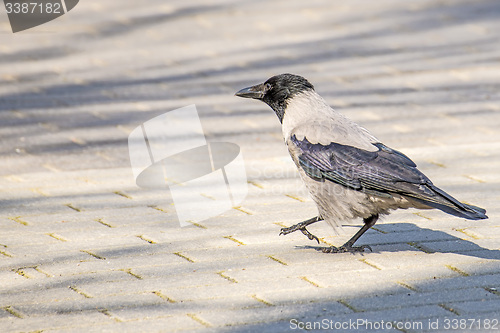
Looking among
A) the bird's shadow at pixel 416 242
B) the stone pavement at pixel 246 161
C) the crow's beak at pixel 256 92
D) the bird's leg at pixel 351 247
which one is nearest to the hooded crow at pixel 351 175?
the bird's leg at pixel 351 247

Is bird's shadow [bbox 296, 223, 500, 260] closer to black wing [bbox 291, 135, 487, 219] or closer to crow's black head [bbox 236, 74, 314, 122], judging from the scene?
black wing [bbox 291, 135, 487, 219]

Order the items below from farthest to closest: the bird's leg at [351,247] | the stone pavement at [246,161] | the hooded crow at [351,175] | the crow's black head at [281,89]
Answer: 1. the crow's black head at [281,89]
2. the bird's leg at [351,247]
3. the hooded crow at [351,175]
4. the stone pavement at [246,161]

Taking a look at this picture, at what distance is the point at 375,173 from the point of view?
461 centimetres

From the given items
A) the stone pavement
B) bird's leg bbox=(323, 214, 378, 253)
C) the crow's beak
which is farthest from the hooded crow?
the crow's beak

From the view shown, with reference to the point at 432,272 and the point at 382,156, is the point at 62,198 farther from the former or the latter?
the point at 432,272

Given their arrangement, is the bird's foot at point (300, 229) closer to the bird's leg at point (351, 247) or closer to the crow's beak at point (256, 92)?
the bird's leg at point (351, 247)

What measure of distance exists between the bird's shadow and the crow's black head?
1.01 metres

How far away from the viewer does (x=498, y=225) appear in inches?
202

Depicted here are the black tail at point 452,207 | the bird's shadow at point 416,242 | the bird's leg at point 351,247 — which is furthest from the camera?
the bird's leg at point 351,247

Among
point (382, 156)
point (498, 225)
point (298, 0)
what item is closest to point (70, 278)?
point (382, 156)

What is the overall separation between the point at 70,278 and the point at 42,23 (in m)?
7.68

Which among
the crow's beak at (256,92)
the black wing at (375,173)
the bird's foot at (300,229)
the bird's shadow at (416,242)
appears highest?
the crow's beak at (256,92)

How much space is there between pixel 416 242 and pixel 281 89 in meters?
1.36

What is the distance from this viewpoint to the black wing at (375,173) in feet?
14.6
